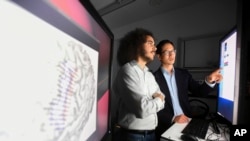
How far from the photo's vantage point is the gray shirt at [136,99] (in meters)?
0.99

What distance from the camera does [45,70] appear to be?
336 millimetres

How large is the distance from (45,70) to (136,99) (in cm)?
71

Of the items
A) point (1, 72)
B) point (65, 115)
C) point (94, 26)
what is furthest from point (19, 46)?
point (94, 26)

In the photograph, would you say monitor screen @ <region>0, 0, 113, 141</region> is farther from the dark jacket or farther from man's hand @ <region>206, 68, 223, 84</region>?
man's hand @ <region>206, 68, 223, 84</region>

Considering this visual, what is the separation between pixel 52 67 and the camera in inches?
14.1

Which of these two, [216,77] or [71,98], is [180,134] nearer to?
[216,77]

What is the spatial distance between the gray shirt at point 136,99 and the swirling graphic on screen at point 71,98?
0.44m

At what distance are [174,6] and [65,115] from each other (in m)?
2.79

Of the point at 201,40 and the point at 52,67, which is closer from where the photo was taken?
the point at 52,67

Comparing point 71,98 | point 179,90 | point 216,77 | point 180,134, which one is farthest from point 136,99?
point 216,77

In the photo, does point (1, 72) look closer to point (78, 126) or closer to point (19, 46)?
point (19, 46)

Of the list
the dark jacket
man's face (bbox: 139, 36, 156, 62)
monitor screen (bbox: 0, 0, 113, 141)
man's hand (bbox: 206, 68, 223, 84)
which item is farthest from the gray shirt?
man's hand (bbox: 206, 68, 223, 84)

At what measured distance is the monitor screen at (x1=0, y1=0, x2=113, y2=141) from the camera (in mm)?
250

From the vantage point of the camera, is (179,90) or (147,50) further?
(179,90)
